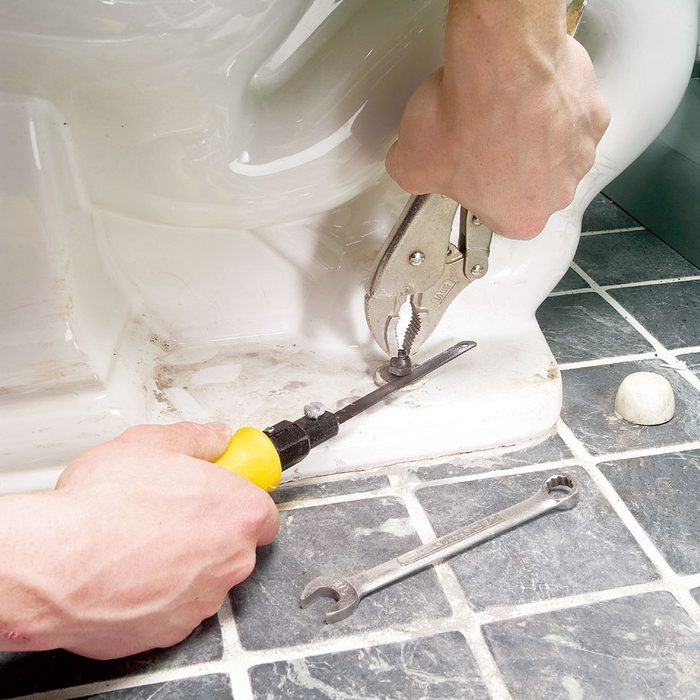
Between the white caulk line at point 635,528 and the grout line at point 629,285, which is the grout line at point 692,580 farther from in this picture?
the grout line at point 629,285

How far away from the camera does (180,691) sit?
0.52 meters

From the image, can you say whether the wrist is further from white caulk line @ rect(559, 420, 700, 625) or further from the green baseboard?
the green baseboard

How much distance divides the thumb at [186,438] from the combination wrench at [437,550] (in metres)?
0.11

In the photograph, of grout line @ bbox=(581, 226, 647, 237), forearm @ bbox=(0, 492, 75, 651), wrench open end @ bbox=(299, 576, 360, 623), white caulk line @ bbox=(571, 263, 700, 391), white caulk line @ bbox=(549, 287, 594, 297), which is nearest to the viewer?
forearm @ bbox=(0, 492, 75, 651)

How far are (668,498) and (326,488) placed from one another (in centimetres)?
26

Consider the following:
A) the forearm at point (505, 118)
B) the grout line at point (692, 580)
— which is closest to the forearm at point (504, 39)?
the forearm at point (505, 118)

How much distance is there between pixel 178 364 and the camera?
778 millimetres

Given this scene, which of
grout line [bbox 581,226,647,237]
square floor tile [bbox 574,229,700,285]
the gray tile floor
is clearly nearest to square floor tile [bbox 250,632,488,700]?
the gray tile floor

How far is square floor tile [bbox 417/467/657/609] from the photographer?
59cm

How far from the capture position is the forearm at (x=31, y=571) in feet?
1.48

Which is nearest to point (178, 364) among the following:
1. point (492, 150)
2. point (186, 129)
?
point (186, 129)

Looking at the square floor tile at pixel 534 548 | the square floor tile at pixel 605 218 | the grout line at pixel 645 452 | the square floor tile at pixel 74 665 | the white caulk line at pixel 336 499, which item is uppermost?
the square floor tile at pixel 74 665

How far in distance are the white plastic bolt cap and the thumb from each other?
1.16 feet

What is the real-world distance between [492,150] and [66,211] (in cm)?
31
